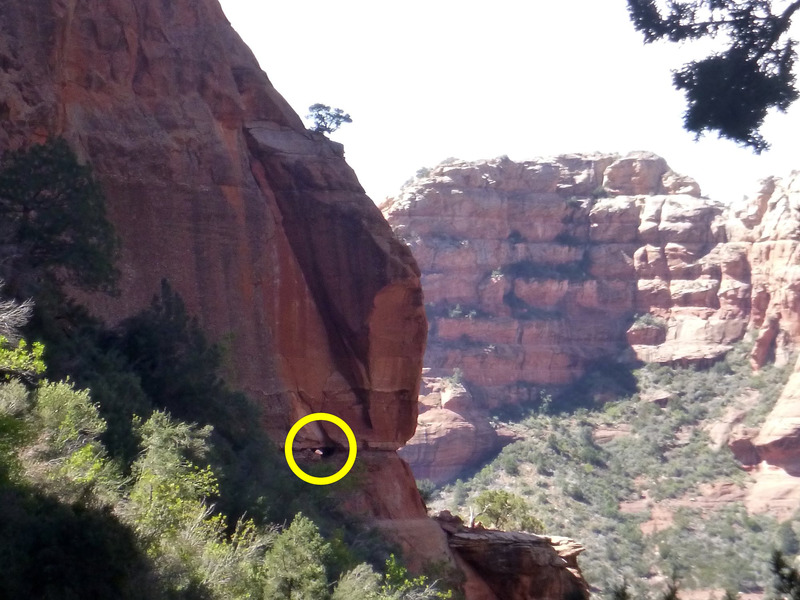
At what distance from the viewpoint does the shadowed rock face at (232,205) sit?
2156 centimetres

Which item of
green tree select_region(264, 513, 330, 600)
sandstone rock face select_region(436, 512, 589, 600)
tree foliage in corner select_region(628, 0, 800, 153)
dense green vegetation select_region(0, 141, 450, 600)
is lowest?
sandstone rock face select_region(436, 512, 589, 600)

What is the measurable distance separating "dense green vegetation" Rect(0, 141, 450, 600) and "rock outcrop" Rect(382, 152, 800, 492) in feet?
166

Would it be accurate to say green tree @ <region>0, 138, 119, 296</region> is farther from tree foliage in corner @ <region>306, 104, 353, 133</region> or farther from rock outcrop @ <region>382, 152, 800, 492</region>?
rock outcrop @ <region>382, 152, 800, 492</region>

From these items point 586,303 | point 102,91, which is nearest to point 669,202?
point 586,303

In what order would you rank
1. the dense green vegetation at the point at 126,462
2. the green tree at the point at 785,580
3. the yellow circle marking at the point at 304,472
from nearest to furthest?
the dense green vegetation at the point at 126,462, the green tree at the point at 785,580, the yellow circle marking at the point at 304,472

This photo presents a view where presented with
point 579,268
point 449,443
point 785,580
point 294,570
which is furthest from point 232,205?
point 579,268

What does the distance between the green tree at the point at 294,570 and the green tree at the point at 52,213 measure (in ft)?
22.6

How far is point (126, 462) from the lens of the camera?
14.2 meters

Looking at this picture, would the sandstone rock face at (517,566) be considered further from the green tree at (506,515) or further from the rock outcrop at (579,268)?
the rock outcrop at (579,268)

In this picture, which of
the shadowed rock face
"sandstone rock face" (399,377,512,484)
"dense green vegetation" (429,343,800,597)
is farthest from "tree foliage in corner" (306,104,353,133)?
"sandstone rock face" (399,377,512,484)

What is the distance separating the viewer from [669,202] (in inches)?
3125

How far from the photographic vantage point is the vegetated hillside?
2244 inches

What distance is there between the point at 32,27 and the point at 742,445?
5284 centimetres

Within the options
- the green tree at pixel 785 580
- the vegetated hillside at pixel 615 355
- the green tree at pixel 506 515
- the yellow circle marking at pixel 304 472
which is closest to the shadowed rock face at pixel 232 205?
the yellow circle marking at pixel 304 472
